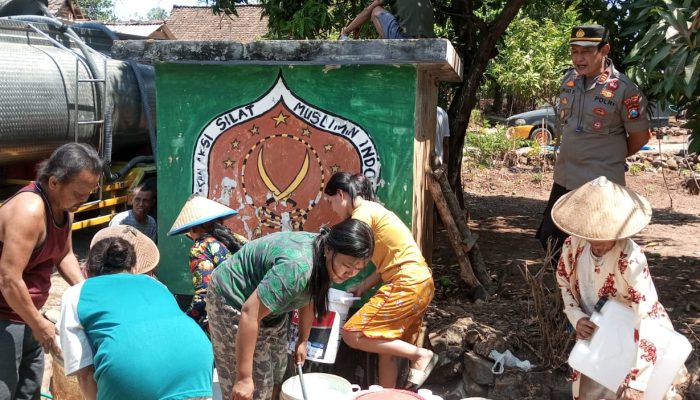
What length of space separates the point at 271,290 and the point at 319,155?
75.5 inches

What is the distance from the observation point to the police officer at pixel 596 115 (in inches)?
176

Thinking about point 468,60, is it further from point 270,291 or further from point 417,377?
point 270,291

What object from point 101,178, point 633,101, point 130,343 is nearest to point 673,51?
point 633,101

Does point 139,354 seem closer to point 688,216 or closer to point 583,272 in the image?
point 583,272

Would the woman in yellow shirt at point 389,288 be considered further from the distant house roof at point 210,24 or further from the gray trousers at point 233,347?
the distant house roof at point 210,24

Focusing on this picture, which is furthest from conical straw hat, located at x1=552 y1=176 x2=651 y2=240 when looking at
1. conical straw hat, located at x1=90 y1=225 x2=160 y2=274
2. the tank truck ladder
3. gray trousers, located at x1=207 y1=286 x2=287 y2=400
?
the tank truck ladder

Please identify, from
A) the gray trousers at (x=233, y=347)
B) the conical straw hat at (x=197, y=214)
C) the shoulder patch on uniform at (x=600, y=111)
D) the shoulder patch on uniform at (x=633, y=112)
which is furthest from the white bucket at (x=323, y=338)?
the shoulder patch on uniform at (x=633, y=112)

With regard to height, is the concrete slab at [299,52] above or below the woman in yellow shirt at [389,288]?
above

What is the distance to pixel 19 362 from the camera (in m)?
3.25

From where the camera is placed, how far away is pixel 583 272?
3.36 metres

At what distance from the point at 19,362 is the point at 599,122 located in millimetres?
3586

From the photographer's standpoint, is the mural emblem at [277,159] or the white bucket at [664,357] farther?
the mural emblem at [277,159]

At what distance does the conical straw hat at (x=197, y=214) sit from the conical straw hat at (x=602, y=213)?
5.94ft

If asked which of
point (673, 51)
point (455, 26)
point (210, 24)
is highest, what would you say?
point (673, 51)
